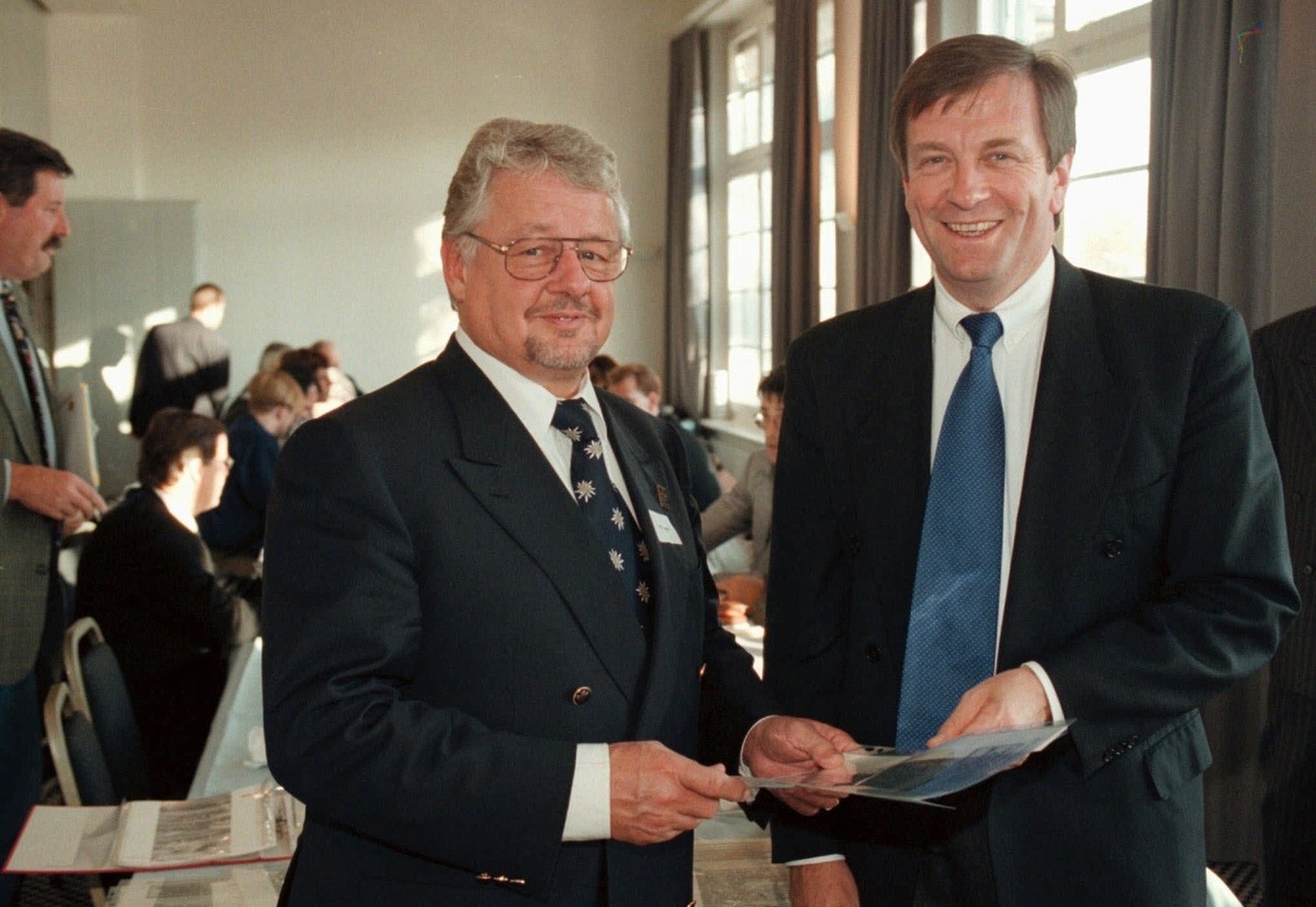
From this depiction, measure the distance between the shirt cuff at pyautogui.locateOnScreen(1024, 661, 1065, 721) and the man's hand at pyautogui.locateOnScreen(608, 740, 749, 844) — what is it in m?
0.38

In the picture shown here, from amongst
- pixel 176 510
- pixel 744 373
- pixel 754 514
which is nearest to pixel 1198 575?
pixel 176 510

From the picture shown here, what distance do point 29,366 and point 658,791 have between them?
2.48 m

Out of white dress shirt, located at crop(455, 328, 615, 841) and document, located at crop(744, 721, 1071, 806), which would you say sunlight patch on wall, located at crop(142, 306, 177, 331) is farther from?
document, located at crop(744, 721, 1071, 806)

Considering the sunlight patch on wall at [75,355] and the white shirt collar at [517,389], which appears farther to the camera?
the sunlight patch on wall at [75,355]

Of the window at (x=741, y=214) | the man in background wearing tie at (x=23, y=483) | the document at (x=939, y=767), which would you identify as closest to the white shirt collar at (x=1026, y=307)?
the document at (x=939, y=767)

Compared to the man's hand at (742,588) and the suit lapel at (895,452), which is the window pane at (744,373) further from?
the suit lapel at (895,452)

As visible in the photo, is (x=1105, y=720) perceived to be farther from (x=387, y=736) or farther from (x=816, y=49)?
(x=816, y=49)

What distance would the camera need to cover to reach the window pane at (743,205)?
9.49m

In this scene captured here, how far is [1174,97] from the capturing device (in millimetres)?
4035

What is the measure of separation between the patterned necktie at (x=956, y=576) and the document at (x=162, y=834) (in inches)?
42.9

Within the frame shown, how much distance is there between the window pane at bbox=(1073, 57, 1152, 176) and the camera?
4.82m

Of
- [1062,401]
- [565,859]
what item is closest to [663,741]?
[565,859]

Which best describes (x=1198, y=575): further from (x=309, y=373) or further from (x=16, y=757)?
(x=309, y=373)

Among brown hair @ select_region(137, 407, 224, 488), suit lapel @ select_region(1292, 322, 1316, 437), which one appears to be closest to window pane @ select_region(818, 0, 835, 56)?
brown hair @ select_region(137, 407, 224, 488)
